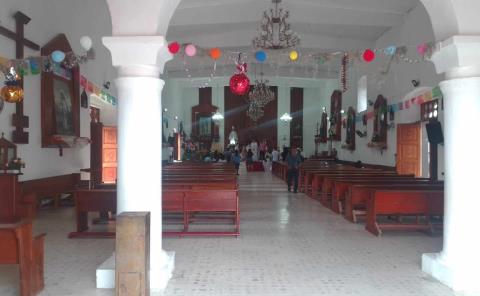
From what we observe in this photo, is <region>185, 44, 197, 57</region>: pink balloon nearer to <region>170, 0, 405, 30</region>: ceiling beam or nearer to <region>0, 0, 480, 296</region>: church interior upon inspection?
<region>0, 0, 480, 296</region>: church interior

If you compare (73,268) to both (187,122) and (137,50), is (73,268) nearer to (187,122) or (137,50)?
(137,50)

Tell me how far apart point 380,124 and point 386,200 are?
8.51m

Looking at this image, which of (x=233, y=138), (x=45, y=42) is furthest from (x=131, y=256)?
(x=233, y=138)

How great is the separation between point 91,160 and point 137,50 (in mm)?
8509

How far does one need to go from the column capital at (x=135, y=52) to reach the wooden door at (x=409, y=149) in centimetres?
1025

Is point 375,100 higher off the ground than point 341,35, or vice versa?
point 341,35

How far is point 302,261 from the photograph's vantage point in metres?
5.76

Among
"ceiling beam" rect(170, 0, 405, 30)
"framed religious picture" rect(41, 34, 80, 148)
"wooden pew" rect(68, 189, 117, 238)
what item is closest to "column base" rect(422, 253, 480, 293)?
"wooden pew" rect(68, 189, 117, 238)

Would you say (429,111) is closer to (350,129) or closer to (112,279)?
(350,129)

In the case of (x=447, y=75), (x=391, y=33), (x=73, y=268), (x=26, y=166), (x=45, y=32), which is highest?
(x=391, y=33)

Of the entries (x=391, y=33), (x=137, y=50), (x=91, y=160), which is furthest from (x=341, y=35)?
(x=137, y=50)

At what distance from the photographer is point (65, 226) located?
816 cm

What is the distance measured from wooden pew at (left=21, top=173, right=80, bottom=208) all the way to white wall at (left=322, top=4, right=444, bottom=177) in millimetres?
8881

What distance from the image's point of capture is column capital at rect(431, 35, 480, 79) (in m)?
4.76
